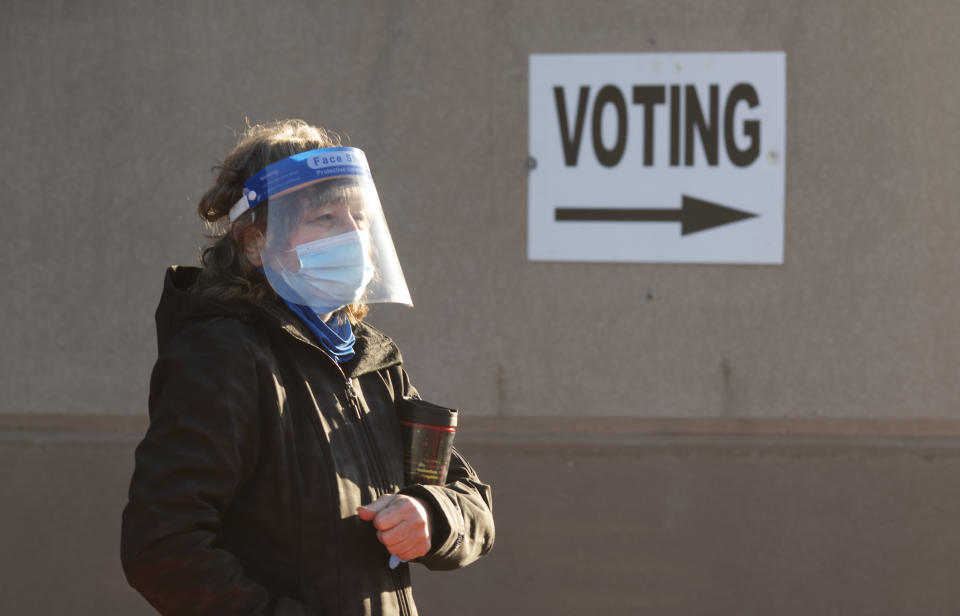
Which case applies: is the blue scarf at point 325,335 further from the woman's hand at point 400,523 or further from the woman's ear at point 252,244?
the woman's hand at point 400,523

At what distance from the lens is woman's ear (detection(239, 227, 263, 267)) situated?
1.74 m

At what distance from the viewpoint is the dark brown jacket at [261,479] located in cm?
142

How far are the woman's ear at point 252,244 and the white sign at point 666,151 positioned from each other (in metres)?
2.08

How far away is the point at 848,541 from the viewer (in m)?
3.64

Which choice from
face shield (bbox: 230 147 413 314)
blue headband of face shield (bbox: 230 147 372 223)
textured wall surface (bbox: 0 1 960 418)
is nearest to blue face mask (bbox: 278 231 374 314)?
face shield (bbox: 230 147 413 314)

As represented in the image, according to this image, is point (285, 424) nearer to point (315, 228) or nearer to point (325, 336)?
point (325, 336)

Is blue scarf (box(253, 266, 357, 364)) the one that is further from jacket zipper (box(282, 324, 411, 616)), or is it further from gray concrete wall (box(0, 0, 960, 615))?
gray concrete wall (box(0, 0, 960, 615))

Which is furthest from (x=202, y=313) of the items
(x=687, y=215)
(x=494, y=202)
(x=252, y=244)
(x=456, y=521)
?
(x=687, y=215)

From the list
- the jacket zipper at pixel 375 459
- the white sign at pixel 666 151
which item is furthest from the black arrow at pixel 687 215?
the jacket zipper at pixel 375 459

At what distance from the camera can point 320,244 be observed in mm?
1716

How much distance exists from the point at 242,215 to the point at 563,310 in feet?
6.92

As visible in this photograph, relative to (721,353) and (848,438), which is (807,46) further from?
(848,438)

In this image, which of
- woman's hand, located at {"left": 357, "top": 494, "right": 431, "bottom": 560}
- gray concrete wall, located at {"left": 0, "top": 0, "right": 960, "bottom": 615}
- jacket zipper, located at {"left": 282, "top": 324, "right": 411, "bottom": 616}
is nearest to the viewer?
woman's hand, located at {"left": 357, "top": 494, "right": 431, "bottom": 560}

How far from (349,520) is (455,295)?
2.20m
